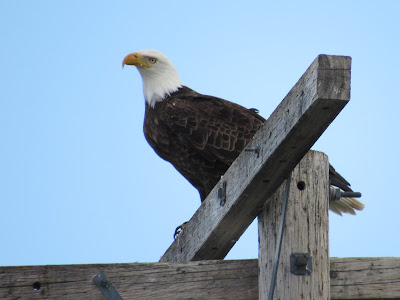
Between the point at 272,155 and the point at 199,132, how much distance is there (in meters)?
2.61

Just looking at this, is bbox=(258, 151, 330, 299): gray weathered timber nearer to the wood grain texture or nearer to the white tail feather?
the wood grain texture

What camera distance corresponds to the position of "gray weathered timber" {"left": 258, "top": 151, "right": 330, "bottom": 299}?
100 inches

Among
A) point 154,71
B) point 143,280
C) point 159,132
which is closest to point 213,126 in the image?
point 159,132

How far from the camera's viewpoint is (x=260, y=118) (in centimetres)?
530

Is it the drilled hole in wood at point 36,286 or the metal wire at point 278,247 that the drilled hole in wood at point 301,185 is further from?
the drilled hole in wood at point 36,286

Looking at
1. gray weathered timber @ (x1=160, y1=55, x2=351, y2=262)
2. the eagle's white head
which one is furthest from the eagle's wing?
gray weathered timber @ (x1=160, y1=55, x2=351, y2=262)

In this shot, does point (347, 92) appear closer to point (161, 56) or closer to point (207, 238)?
point (207, 238)

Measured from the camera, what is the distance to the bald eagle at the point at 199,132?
16.4ft

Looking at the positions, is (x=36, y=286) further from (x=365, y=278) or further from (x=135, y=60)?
(x=135, y=60)

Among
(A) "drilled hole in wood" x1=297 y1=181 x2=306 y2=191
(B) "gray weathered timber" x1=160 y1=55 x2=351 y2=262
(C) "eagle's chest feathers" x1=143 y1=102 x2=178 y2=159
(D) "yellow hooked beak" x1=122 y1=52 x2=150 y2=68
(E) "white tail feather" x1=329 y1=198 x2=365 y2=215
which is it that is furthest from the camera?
(D) "yellow hooked beak" x1=122 y1=52 x2=150 y2=68

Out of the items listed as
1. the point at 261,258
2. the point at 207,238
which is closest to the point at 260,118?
the point at 207,238

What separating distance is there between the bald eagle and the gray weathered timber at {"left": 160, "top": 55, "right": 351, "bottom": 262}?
5.61 ft

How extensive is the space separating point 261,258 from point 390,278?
51 centimetres

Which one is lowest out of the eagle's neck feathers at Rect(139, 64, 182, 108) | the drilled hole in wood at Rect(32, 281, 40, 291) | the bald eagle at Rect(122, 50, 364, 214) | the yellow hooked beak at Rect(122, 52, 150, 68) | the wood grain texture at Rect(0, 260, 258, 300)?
the drilled hole in wood at Rect(32, 281, 40, 291)
